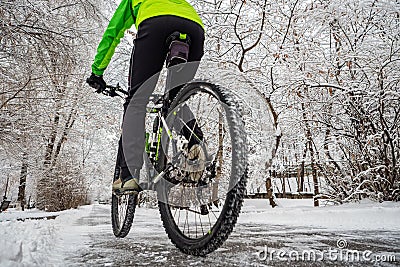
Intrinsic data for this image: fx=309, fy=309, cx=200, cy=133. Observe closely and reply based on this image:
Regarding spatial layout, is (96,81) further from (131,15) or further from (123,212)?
(123,212)

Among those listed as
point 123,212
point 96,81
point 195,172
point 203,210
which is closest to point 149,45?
point 96,81

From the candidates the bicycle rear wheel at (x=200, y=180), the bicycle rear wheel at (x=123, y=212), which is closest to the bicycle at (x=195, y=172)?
the bicycle rear wheel at (x=200, y=180)

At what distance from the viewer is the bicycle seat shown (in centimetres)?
194

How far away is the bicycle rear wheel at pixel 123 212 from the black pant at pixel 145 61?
446mm

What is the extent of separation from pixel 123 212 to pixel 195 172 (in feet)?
4.22

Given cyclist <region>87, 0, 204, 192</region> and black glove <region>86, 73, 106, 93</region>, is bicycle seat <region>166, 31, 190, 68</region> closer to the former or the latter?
cyclist <region>87, 0, 204, 192</region>

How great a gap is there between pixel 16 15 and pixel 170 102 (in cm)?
329

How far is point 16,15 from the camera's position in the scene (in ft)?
13.5

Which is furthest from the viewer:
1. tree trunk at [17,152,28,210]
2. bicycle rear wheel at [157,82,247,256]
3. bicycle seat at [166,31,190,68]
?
tree trunk at [17,152,28,210]

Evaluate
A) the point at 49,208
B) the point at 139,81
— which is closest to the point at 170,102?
the point at 139,81

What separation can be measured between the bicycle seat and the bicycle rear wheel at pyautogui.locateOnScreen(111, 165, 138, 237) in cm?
107

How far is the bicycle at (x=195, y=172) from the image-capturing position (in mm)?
1419

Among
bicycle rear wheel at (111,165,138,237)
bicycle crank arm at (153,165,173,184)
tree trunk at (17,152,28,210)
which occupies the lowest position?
bicycle rear wheel at (111,165,138,237)

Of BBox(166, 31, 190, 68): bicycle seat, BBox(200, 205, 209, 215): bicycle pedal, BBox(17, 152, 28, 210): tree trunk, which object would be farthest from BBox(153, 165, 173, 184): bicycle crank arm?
BBox(17, 152, 28, 210): tree trunk
